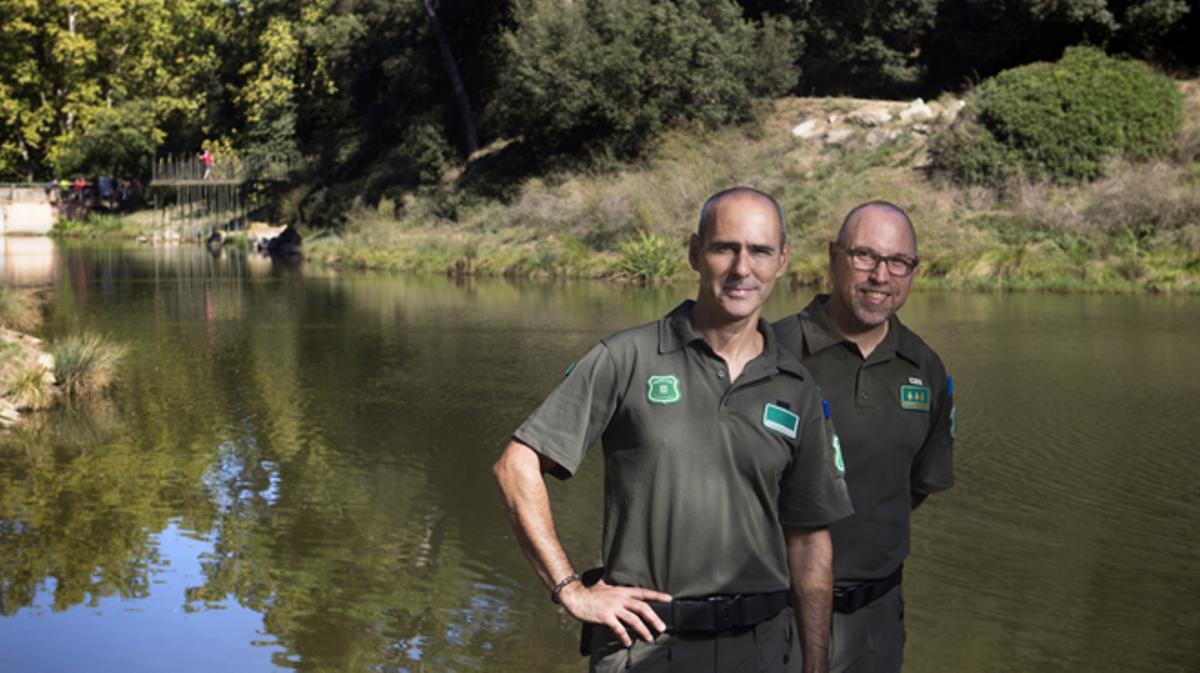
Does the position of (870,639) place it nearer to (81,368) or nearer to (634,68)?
(81,368)

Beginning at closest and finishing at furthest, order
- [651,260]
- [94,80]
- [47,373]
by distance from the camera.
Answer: [47,373] → [651,260] → [94,80]

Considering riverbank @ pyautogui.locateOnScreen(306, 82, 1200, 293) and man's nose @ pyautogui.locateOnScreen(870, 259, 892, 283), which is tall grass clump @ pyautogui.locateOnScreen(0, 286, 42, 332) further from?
man's nose @ pyautogui.locateOnScreen(870, 259, 892, 283)

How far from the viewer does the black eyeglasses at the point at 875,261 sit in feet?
14.6

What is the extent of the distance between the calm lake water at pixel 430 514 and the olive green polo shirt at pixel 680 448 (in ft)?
12.1

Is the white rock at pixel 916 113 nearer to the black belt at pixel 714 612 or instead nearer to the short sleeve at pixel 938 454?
the short sleeve at pixel 938 454

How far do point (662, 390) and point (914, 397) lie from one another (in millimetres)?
1259

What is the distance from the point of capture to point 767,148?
38344 mm

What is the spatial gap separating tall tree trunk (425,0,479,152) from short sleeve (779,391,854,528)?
→ 149 feet

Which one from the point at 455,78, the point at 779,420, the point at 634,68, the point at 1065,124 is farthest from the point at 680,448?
the point at 455,78

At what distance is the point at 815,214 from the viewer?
3122 centimetres

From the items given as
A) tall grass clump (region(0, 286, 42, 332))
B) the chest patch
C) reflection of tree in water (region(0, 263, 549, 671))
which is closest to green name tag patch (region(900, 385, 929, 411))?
the chest patch

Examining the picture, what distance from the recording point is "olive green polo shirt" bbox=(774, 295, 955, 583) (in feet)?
13.9

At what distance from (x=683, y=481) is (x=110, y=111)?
7204 cm

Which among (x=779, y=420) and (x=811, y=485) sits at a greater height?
(x=779, y=420)
